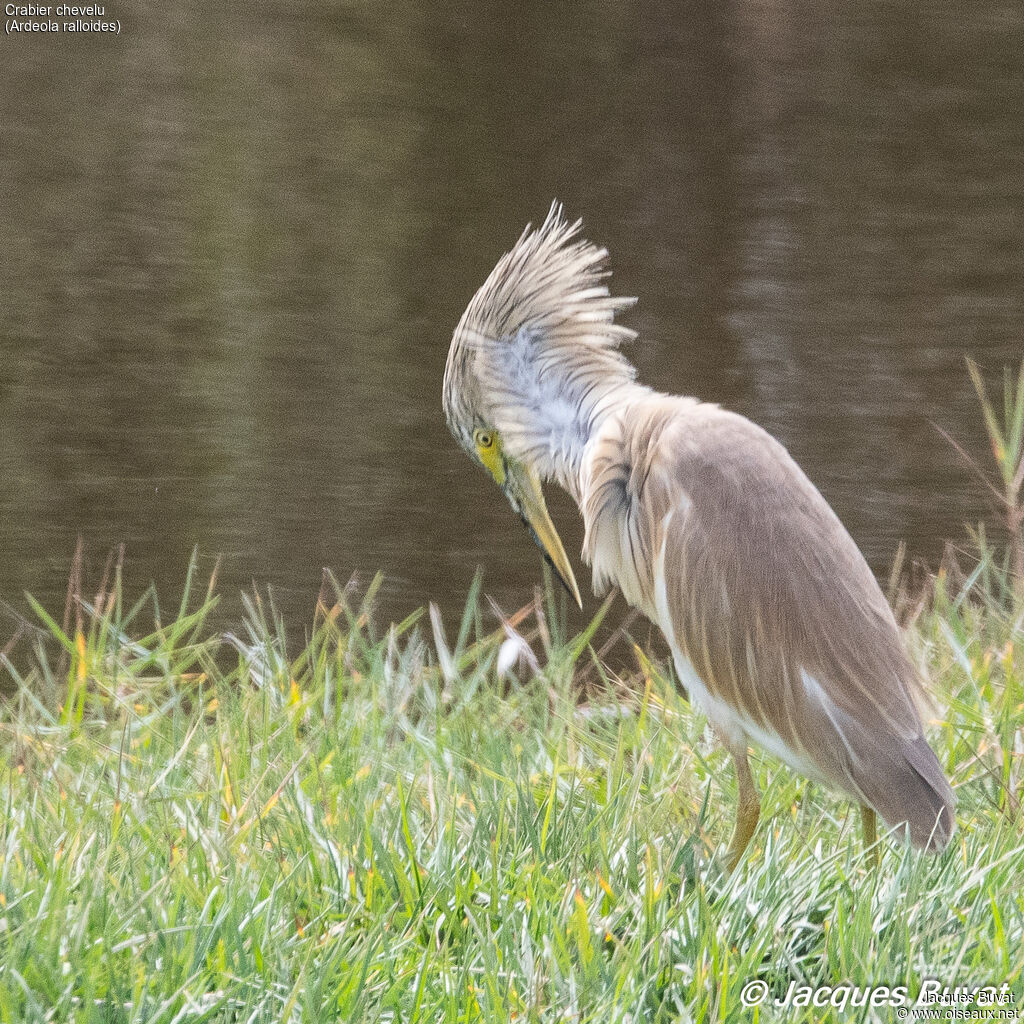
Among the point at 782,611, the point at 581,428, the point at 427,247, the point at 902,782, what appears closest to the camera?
the point at 902,782

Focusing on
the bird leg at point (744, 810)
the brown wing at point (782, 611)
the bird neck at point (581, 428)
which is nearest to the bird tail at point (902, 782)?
the brown wing at point (782, 611)

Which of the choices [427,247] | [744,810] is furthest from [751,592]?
[427,247]

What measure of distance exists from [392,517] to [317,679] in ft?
Answer: 2.24

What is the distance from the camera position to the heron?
2.10 meters

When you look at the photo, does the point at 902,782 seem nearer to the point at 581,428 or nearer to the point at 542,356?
the point at 581,428

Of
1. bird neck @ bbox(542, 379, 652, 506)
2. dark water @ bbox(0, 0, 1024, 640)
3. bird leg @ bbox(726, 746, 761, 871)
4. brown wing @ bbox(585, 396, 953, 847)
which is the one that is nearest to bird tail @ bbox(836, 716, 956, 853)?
brown wing @ bbox(585, 396, 953, 847)

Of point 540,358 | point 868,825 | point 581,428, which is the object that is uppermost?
point 540,358

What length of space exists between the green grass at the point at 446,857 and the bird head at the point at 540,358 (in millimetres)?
638

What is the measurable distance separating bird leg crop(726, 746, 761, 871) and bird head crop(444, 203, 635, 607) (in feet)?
2.16

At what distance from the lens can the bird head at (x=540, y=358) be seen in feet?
8.21

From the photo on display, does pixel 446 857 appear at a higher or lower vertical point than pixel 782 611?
lower

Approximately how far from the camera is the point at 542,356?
8.29ft

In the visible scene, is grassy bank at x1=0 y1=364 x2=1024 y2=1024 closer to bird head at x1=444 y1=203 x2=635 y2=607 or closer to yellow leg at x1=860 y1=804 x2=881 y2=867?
yellow leg at x1=860 y1=804 x2=881 y2=867

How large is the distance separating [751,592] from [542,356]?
68 cm
